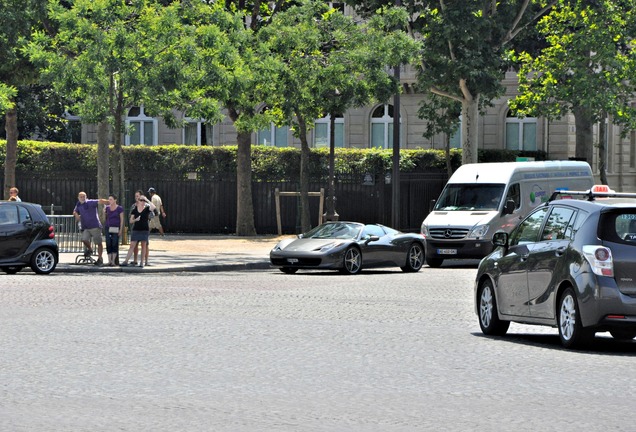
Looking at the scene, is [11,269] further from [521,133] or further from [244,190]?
[521,133]

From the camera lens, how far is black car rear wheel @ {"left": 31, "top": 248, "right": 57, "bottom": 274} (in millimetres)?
25953

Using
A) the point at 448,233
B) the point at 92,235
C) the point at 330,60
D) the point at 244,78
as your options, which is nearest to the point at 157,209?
the point at 330,60

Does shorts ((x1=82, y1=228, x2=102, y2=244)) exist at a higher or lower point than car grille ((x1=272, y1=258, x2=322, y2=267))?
higher

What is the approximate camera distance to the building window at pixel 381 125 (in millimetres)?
56469

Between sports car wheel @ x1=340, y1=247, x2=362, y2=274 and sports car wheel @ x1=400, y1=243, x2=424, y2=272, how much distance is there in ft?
4.94

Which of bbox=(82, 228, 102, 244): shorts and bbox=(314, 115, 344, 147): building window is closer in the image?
bbox=(82, 228, 102, 244): shorts

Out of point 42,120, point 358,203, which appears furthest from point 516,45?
point 42,120

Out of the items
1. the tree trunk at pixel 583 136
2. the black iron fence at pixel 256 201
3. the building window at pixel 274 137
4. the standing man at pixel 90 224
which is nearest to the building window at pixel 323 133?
the building window at pixel 274 137

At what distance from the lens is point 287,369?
11.5m

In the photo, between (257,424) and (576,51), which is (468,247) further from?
(257,424)

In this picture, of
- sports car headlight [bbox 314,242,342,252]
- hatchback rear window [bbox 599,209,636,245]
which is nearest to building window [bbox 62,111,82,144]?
sports car headlight [bbox 314,242,342,252]

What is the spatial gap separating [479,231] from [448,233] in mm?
754

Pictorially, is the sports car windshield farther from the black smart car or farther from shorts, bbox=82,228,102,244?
the black smart car

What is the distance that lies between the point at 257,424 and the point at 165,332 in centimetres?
606
